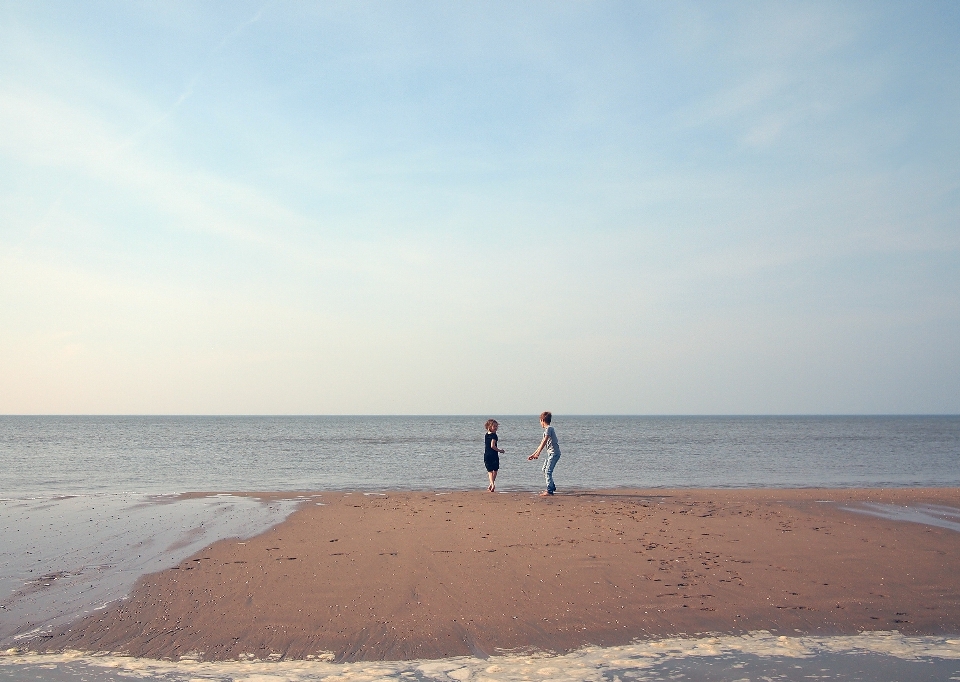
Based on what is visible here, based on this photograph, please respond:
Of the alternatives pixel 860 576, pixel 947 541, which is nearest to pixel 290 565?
pixel 860 576

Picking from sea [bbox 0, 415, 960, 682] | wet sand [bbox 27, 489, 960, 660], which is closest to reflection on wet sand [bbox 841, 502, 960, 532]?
sea [bbox 0, 415, 960, 682]

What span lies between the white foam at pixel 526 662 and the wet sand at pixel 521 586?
21cm

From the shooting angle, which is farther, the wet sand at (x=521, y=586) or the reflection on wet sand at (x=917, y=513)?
the reflection on wet sand at (x=917, y=513)

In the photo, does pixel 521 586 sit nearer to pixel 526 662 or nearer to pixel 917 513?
pixel 526 662

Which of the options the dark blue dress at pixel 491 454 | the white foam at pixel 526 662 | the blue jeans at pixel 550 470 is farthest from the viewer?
the dark blue dress at pixel 491 454

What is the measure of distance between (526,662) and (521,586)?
2304 millimetres

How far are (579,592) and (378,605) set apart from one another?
2.19 m

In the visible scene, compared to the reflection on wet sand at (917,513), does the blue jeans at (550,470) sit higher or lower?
higher

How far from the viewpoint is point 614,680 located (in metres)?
5.10

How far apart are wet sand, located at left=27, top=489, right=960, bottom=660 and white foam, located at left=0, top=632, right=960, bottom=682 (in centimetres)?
21

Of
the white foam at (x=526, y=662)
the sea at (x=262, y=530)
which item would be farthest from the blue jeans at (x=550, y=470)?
the white foam at (x=526, y=662)

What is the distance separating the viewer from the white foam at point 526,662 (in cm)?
524

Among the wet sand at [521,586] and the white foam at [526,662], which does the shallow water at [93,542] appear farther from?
the white foam at [526,662]

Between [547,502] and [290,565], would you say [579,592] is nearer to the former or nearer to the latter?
[290,565]
